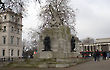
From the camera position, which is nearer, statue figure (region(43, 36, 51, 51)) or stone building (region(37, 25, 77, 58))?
stone building (region(37, 25, 77, 58))

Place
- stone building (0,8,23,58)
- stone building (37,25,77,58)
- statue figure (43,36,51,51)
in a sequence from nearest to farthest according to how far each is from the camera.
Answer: stone building (37,25,77,58)
statue figure (43,36,51,51)
stone building (0,8,23,58)

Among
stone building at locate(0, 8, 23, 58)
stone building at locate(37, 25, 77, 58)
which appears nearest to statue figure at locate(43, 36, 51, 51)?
stone building at locate(37, 25, 77, 58)

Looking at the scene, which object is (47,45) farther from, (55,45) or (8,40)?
(8,40)

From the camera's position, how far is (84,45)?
8962cm

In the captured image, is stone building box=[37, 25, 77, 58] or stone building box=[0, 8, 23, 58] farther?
stone building box=[0, 8, 23, 58]

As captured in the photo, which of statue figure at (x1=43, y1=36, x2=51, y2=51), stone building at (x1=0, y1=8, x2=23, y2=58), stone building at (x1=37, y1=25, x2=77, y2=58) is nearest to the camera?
stone building at (x1=37, y1=25, x2=77, y2=58)

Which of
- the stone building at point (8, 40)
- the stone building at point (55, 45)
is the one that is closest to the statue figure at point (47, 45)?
the stone building at point (55, 45)

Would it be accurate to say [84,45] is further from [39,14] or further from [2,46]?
[39,14]

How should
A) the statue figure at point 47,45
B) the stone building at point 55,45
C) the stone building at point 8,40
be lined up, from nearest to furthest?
the stone building at point 55,45 → the statue figure at point 47,45 → the stone building at point 8,40

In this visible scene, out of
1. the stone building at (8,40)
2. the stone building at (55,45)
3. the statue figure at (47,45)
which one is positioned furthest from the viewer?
the stone building at (8,40)

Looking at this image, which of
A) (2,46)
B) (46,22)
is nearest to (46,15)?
(46,22)

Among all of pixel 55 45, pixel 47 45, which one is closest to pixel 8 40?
pixel 55 45

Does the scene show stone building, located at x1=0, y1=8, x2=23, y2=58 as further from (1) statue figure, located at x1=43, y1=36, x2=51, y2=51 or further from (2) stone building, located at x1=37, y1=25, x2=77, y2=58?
(1) statue figure, located at x1=43, y1=36, x2=51, y2=51

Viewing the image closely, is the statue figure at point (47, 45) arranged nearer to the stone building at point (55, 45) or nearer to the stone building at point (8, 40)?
the stone building at point (55, 45)
